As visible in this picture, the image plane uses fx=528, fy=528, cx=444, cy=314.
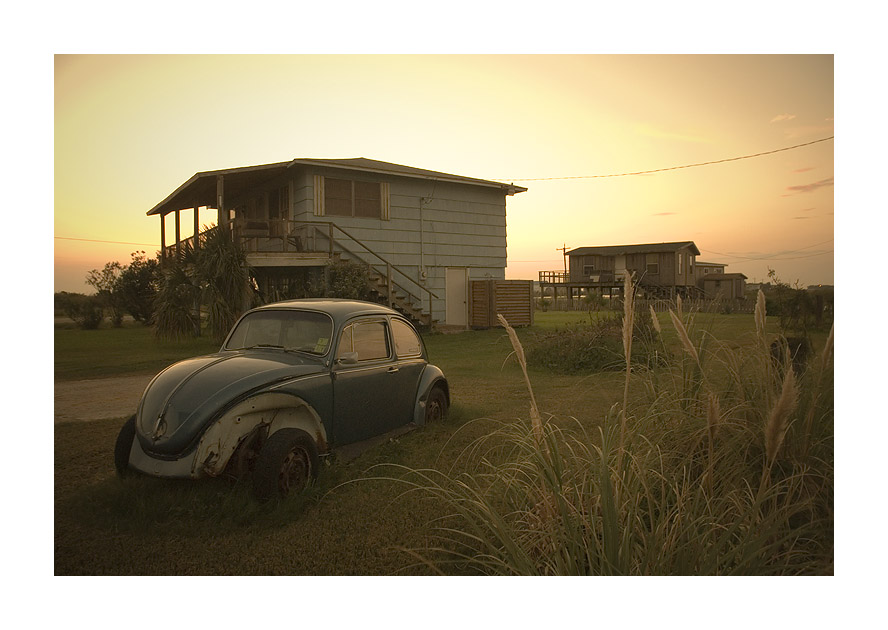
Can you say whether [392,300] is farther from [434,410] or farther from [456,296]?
[434,410]

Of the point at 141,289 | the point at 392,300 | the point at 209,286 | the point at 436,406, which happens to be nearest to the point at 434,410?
the point at 436,406

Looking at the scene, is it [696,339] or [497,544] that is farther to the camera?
[696,339]

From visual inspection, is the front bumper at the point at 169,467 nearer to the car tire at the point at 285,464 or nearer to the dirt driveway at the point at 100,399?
the car tire at the point at 285,464

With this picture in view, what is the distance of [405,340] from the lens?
16.3ft

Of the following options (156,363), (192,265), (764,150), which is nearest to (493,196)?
(192,265)

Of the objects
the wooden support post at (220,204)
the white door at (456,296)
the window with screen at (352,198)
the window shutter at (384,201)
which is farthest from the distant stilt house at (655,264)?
the white door at (456,296)

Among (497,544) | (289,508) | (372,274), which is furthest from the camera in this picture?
(372,274)

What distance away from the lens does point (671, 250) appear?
454cm

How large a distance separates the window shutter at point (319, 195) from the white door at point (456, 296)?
13.4 feet

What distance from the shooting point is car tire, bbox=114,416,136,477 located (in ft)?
11.5

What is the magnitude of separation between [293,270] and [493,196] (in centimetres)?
708

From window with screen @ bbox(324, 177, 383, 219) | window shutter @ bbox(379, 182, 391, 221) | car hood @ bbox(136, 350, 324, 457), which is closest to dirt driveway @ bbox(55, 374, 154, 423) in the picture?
car hood @ bbox(136, 350, 324, 457)

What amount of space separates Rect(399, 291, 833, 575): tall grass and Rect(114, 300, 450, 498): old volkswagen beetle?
954 mm

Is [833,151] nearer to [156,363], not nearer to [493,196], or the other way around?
[156,363]
